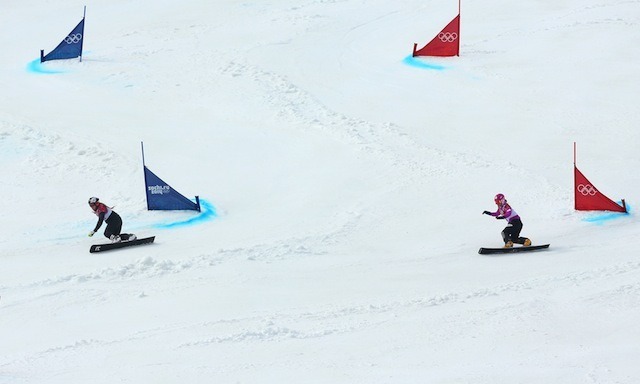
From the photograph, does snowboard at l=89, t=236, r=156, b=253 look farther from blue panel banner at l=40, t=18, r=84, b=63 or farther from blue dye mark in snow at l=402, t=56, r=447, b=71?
blue dye mark in snow at l=402, t=56, r=447, b=71

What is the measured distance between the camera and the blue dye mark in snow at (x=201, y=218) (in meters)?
15.3

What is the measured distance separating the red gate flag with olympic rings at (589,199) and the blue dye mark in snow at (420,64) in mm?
7073

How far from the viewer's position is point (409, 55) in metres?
22.8

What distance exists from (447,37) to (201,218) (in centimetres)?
916

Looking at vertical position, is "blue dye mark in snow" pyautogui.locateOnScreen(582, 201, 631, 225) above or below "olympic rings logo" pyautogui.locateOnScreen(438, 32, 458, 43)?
below

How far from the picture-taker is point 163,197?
616 inches

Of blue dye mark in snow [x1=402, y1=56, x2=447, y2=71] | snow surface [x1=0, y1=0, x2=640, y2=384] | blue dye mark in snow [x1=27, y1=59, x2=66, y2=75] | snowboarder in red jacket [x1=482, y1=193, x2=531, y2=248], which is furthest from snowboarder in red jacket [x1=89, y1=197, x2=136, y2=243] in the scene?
blue dye mark in snow [x1=402, y1=56, x2=447, y2=71]

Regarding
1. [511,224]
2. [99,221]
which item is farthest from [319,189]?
[99,221]

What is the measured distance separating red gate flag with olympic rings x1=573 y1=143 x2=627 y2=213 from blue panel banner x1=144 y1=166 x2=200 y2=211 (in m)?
6.10

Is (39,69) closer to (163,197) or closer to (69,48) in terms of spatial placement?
(69,48)

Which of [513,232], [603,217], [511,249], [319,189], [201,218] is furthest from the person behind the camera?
[319,189]

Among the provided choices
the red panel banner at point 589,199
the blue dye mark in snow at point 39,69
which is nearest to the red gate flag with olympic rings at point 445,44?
the red panel banner at point 589,199

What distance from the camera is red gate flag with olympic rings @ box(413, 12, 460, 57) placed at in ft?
72.9

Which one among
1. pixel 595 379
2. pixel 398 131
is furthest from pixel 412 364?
pixel 398 131
